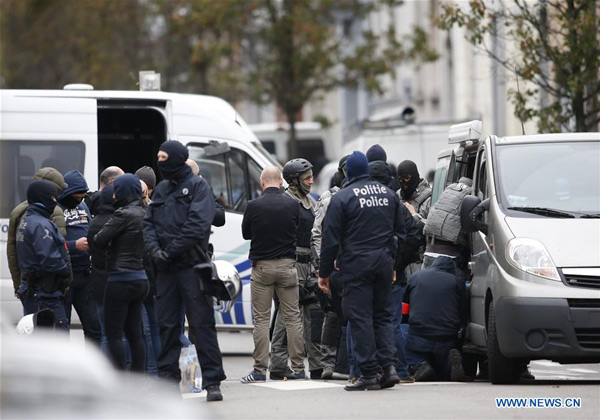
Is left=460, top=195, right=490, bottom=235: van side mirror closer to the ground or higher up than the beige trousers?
higher up

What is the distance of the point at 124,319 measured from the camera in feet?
33.6

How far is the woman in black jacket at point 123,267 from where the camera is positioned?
10.1m

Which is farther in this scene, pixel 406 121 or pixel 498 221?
pixel 406 121

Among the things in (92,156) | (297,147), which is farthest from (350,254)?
(297,147)

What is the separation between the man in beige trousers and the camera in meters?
11.6

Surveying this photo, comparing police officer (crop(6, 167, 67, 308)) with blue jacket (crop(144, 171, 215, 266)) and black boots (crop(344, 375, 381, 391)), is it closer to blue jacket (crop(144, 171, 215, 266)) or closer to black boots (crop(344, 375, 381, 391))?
blue jacket (crop(144, 171, 215, 266))

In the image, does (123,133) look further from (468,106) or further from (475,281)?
(468,106)

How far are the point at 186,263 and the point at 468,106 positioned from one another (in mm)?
24352

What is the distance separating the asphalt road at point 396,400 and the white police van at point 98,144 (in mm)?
3815

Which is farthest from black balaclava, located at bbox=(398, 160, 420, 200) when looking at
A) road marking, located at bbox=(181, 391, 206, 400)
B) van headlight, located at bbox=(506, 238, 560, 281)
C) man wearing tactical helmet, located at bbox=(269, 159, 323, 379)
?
road marking, located at bbox=(181, 391, 206, 400)

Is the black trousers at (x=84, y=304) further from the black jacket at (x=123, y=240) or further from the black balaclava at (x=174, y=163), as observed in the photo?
the black balaclava at (x=174, y=163)

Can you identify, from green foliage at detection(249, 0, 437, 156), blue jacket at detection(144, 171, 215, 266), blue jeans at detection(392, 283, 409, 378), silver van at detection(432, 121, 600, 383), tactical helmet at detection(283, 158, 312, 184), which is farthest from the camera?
green foliage at detection(249, 0, 437, 156)

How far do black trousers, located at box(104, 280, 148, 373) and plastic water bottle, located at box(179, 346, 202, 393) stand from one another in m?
0.49

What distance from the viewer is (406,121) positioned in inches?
987
